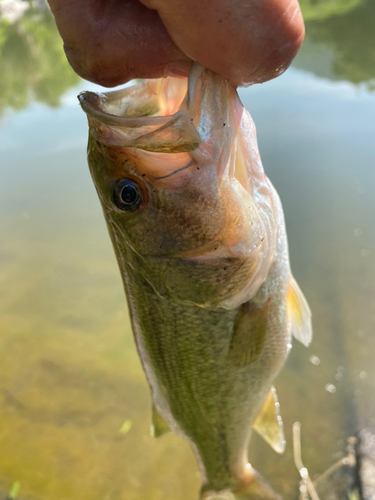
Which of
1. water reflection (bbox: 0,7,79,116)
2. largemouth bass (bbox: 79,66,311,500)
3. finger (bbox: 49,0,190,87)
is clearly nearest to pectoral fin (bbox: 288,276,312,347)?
largemouth bass (bbox: 79,66,311,500)

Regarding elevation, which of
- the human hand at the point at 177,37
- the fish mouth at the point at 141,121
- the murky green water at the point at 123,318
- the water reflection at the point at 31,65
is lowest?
the murky green water at the point at 123,318

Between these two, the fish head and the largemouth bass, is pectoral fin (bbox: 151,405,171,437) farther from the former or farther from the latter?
the fish head

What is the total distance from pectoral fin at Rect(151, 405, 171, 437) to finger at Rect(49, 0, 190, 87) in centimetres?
173

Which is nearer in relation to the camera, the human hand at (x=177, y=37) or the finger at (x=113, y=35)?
the human hand at (x=177, y=37)

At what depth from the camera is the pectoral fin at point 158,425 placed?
203cm

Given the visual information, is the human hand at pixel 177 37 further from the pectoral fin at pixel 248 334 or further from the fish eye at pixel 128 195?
the pectoral fin at pixel 248 334

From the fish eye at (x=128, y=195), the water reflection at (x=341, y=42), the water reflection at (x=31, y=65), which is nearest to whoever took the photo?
the fish eye at (x=128, y=195)

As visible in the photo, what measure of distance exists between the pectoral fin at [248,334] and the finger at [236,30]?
3.16 ft

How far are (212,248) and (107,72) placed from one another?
624mm

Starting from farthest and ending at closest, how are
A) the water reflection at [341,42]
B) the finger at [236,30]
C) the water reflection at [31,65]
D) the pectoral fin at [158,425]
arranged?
the water reflection at [31,65] < the water reflection at [341,42] < the pectoral fin at [158,425] < the finger at [236,30]

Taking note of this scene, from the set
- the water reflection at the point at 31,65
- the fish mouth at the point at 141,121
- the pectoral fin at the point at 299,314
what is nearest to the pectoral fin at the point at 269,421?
the pectoral fin at the point at 299,314

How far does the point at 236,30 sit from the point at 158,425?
193 cm

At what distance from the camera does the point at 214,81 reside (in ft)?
3.21

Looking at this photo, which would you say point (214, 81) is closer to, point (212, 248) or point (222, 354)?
point (212, 248)
